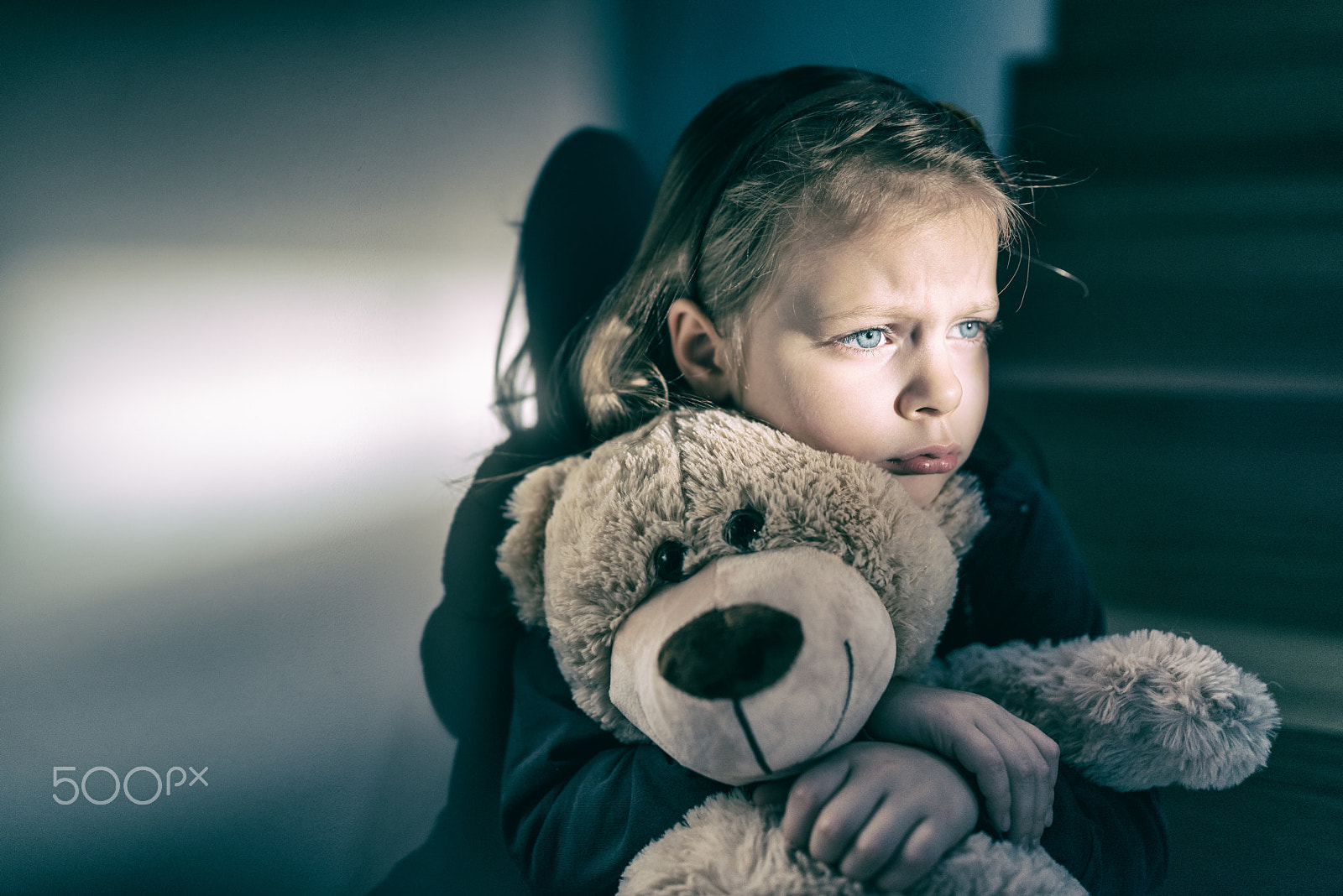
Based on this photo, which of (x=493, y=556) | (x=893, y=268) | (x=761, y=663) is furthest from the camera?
(x=493, y=556)

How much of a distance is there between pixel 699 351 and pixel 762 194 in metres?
0.13

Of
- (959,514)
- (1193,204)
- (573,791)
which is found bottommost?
(573,791)

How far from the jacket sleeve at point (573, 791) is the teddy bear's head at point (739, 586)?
0.04 meters

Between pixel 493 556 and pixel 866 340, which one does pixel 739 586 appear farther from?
pixel 493 556

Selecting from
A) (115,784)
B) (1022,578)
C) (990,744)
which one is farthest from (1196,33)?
(115,784)

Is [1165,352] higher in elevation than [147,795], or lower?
higher

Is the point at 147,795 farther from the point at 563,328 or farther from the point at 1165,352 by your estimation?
the point at 1165,352

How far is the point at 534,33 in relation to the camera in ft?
2.14

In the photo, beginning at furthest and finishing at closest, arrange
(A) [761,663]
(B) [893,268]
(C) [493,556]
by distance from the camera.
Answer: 1. (C) [493,556]
2. (B) [893,268]
3. (A) [761,663]

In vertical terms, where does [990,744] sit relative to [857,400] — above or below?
below

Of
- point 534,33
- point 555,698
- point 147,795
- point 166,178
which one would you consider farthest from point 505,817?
point 534,33

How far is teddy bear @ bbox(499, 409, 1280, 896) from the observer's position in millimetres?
407

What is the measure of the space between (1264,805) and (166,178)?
3.06 feet

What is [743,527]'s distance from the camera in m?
0.47
